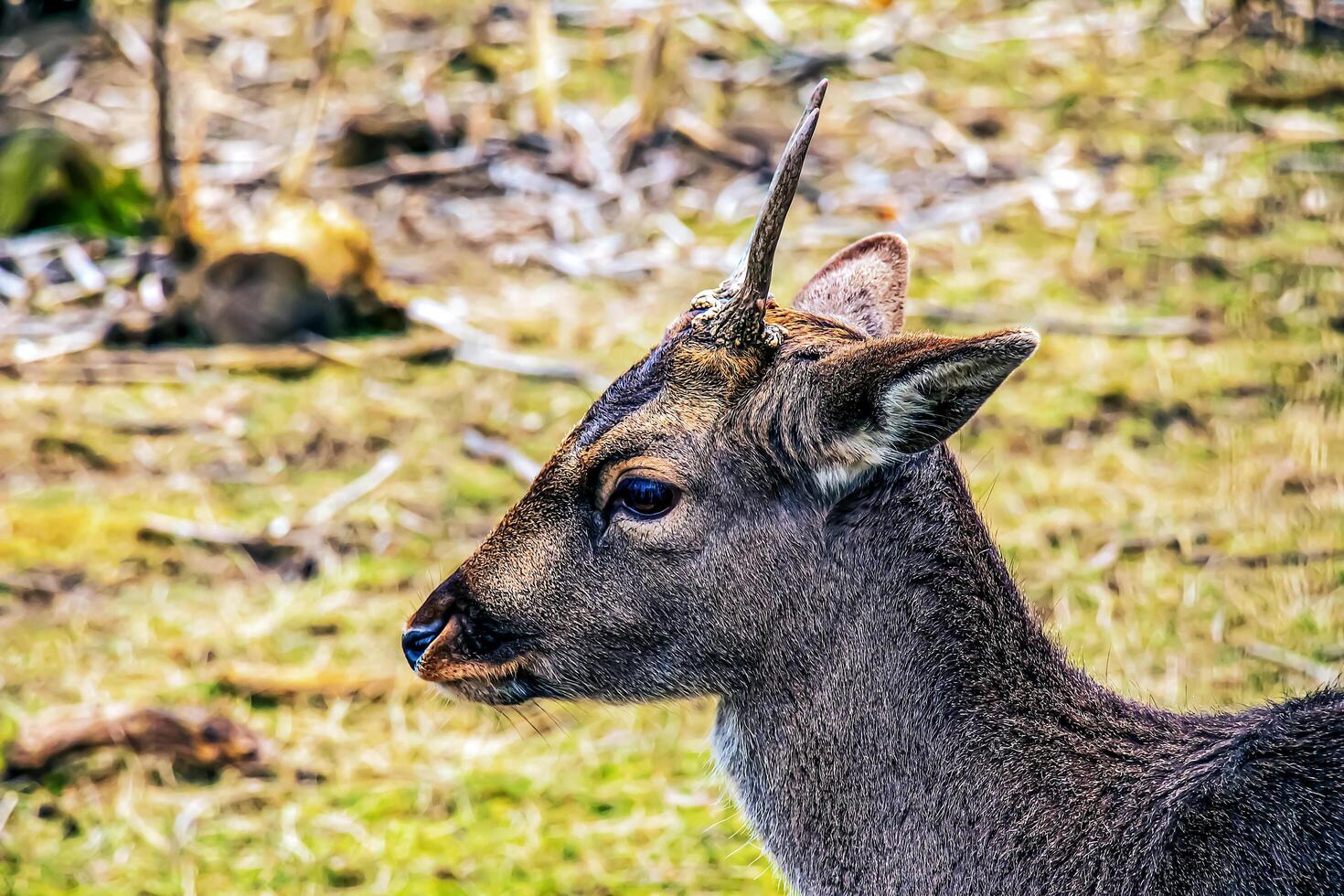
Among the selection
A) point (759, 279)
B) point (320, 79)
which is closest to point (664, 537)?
point (759, 279)

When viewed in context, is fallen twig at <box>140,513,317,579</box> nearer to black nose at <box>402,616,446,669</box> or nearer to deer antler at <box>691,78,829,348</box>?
black nose at <box>402,616,446,669</box>

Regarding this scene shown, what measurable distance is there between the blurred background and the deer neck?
893 mm

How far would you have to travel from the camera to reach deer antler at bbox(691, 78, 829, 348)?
10.7 ft

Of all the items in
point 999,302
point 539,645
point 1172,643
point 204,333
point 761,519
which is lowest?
point 204,333

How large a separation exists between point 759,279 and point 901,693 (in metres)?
0.95

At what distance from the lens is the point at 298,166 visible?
9.54 m

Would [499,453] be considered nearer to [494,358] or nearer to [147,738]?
[494,358]

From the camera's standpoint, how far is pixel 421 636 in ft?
12.0

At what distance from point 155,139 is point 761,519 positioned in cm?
679

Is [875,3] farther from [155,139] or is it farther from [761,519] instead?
[761,519]

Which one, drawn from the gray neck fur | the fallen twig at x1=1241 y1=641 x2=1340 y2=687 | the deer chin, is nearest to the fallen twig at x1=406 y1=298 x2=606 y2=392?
the fallen twig at x1=1241 y1=641 x2=1340 y2=687

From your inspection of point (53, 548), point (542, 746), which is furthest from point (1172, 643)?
point (53, 548)

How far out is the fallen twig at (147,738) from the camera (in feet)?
18.1

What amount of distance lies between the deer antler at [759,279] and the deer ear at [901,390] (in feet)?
0.70
